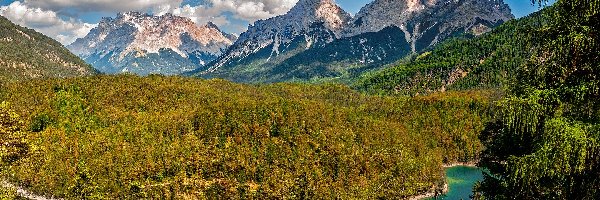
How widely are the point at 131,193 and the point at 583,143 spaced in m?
147

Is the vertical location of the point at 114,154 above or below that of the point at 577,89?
below

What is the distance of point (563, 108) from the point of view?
16719 millimetres

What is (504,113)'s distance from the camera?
57.6ft

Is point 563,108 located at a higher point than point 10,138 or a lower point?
higher

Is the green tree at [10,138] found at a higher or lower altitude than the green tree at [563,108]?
lower

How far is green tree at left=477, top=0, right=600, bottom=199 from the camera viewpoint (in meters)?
15.0

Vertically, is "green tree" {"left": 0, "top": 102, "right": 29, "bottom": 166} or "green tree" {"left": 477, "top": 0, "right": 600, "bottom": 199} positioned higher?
"green tree" {"left": 477, "top": 0, "right": 600, "bottom": 199}

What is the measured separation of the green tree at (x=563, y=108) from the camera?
1502 cm

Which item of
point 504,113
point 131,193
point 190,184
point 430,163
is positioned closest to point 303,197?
point 190,184

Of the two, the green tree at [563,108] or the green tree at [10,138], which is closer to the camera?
the green tree at [563,108]

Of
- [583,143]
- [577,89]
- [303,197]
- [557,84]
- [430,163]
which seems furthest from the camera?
[430,163]

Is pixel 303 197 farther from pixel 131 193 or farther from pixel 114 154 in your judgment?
pixel 114 154

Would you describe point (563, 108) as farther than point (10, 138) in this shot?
No

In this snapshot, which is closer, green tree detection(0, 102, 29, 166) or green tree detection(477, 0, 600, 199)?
green tree detection(477, 0, 600, 199)
